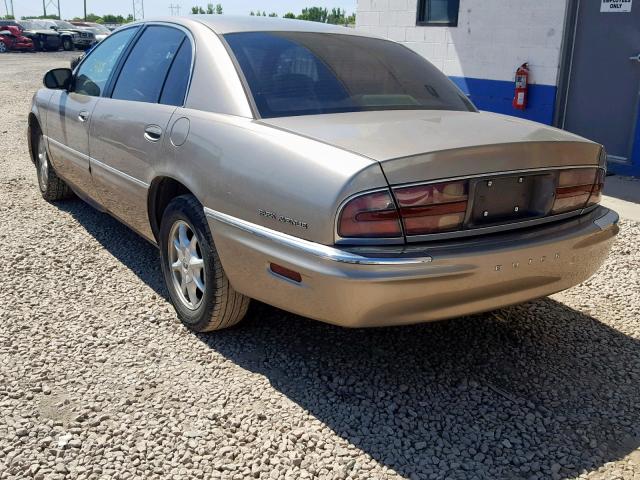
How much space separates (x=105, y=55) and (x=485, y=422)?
3.64m

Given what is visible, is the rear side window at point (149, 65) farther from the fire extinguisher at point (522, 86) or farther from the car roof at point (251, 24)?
the fire extinguisher at point (522, 86)

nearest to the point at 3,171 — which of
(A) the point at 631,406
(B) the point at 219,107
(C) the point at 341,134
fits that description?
(B) the point at 219,107

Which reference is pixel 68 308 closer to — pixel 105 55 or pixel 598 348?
pixel 105 55

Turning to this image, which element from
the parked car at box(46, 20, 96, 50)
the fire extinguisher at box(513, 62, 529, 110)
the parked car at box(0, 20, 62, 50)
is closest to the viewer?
the fire extinguisher at box(513, 62, 529, 110)

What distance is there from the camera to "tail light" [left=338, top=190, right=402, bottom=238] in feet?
8.63

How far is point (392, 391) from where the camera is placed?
3.12m

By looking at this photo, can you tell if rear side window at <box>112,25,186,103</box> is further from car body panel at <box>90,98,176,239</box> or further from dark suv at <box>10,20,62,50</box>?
dark suv at <box>10,20,62,50</box>

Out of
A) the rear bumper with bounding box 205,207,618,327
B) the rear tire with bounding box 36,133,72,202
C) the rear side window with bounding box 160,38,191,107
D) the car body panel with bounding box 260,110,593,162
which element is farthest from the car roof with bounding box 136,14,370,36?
the rear tire with bounding box 36,133,72,202

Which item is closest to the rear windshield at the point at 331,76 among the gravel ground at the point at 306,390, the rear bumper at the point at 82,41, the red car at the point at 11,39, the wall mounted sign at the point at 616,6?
the gravel ground at the point at 306,390

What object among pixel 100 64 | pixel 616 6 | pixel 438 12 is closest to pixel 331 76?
pixel 100 64

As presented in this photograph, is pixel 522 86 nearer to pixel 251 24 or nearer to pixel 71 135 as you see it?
pixel 251 24

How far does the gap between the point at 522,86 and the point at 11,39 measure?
108 feet

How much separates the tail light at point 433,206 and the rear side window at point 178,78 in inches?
60.6

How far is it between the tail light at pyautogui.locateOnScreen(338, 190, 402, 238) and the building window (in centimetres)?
734
